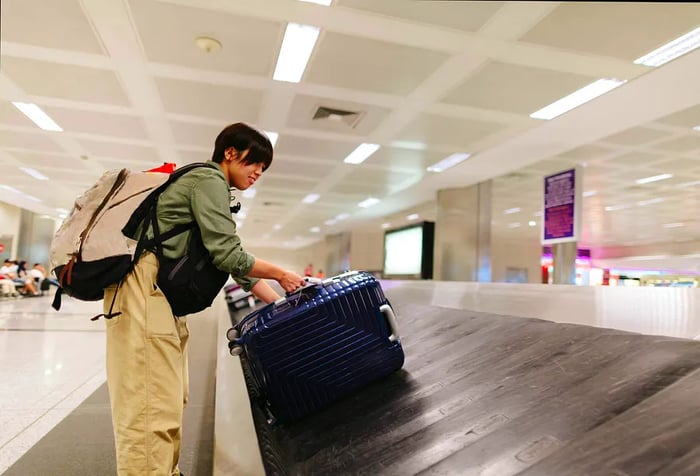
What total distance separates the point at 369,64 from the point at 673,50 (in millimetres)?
2916

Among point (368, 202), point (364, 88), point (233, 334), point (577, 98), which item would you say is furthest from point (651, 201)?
point (233, 334)

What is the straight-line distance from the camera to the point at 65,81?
5.13 m

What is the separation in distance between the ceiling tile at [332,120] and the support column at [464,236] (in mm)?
4562

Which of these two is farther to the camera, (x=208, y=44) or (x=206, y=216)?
(x=208, y=44)

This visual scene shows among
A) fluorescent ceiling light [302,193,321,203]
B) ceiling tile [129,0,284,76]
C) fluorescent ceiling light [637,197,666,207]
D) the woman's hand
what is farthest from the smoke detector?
fluorescent ceiling light [637,197,666,207]

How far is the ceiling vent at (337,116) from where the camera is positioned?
5.79m

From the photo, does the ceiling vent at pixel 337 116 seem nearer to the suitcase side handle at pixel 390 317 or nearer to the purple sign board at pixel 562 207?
the suitcase side handle at pixel 390 317

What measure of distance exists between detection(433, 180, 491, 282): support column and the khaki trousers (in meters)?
9.57

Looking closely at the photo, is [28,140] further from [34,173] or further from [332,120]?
[332,120]

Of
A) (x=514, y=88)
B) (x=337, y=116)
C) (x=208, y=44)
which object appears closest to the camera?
(x=208, y=44)

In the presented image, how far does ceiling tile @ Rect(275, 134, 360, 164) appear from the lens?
23.1ft

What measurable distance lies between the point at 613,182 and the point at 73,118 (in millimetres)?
10471

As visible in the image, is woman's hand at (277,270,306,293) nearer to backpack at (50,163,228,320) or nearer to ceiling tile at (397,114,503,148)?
backpack at (50,163,228,320)

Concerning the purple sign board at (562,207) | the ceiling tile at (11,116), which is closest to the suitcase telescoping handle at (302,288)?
the ceiling tile at (11,116)
